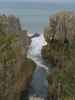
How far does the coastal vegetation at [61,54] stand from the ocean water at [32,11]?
19cm

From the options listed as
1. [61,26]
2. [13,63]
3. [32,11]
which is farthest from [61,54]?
[32,11]

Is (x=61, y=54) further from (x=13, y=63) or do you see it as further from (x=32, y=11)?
(x=32, y=11)

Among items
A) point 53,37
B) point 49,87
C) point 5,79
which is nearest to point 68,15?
point 53,37

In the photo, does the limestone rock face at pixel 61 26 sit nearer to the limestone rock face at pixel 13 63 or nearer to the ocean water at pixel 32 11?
the ocean water at pixel 32 11

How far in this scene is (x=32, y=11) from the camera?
5.65 meters

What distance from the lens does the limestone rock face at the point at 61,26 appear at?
4980 millimetres

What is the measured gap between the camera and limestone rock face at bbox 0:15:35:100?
369 centimetres

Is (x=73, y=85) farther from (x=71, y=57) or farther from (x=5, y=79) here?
(x=5, y=79)

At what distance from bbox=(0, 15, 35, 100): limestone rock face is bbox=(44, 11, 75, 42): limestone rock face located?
0.57m

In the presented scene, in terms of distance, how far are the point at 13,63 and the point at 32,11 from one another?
2029 millimetres

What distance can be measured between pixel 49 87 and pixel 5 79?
29.3 inches

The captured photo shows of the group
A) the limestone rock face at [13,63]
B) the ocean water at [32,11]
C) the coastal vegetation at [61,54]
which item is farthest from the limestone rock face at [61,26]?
the limestone rock face at [13,63]

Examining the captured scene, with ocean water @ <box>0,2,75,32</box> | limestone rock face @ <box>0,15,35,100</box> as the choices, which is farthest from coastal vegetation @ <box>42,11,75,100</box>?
limestone rock face @ <box>0,15,35,100</box>

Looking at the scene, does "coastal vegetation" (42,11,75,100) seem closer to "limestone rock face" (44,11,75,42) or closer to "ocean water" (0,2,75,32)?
"limestone rock face" (44,11,75,42)
